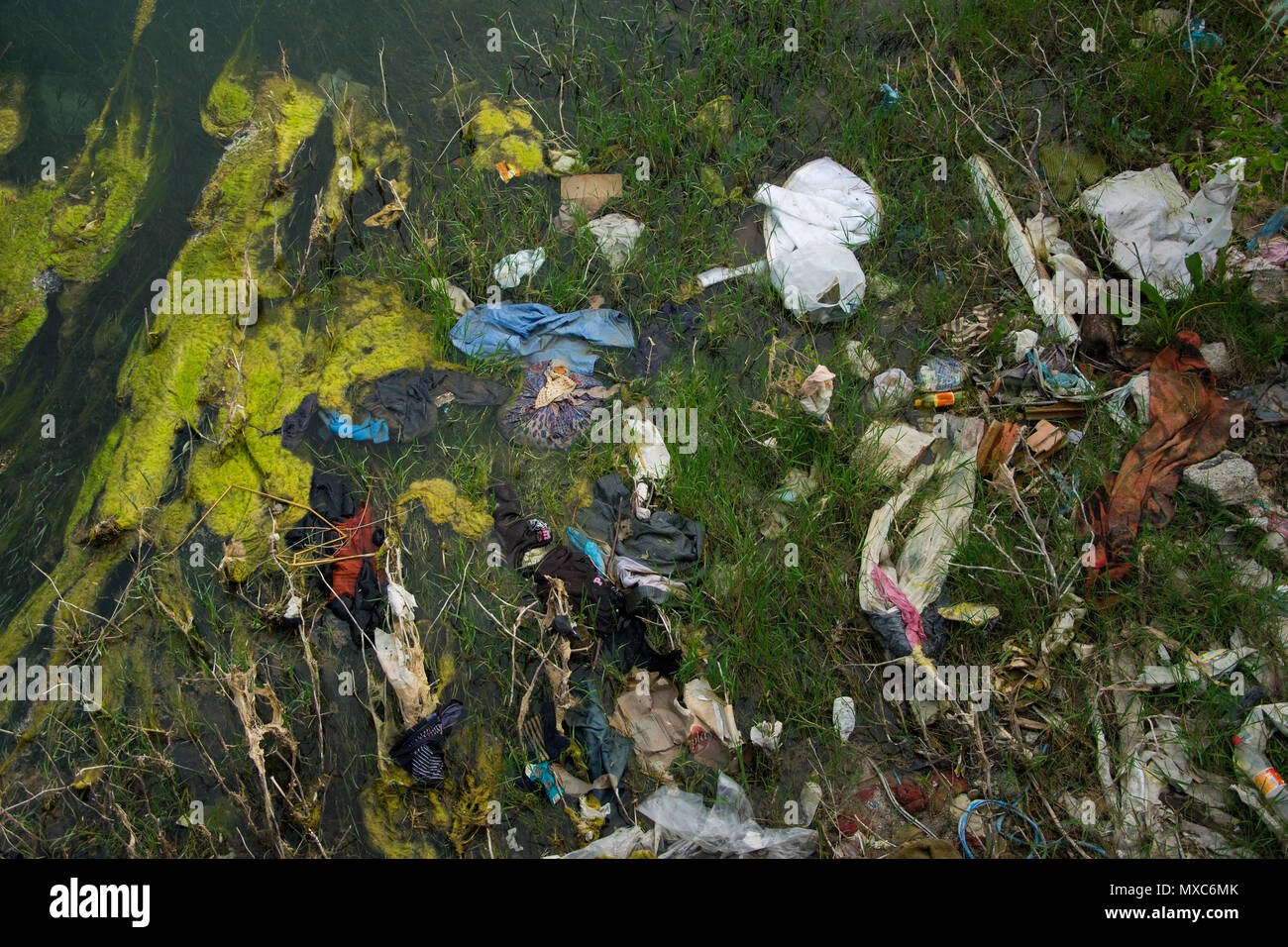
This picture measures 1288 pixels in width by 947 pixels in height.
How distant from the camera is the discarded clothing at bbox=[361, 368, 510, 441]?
178 inches

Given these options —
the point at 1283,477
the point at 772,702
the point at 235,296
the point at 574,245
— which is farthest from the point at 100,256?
the point at 1283,477

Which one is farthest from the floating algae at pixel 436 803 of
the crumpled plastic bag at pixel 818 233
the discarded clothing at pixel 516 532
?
the crumpled plastic bag at pixel 818 233

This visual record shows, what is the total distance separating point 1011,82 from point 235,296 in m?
4.48

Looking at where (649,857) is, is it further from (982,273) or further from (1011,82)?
(1011,82)

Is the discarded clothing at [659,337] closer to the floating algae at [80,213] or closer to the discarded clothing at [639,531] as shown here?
the discarded clothing at [639,531]

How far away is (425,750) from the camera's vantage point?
370cm

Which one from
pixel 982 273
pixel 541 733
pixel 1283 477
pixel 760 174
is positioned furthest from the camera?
pixel 760 174

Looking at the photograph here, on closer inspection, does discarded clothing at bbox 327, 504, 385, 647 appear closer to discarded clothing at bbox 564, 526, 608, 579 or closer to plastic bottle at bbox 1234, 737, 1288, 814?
discarded clothing at bbox 564, 526, 608, 579

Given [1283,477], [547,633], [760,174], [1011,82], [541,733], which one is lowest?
[541,733]

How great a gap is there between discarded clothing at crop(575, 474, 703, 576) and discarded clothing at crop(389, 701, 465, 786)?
1.04 m

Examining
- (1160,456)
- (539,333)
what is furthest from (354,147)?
(1160,456)

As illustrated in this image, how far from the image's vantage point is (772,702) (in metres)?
3.85

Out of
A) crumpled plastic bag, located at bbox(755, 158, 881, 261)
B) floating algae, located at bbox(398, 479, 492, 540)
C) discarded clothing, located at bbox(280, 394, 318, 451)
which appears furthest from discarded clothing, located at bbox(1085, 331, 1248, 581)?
discarded clothing, located at bbox(280, 394, 318, 451)

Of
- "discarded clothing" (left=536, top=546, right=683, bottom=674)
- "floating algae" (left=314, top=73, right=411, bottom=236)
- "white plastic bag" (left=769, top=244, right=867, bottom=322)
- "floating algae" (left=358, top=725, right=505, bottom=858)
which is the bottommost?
"floating algae" (left=358, top=725, right=505, bottom=858)
